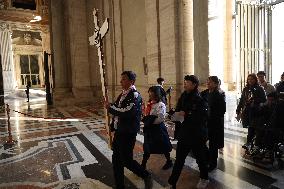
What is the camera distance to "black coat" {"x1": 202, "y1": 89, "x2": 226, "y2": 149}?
4.65 metres

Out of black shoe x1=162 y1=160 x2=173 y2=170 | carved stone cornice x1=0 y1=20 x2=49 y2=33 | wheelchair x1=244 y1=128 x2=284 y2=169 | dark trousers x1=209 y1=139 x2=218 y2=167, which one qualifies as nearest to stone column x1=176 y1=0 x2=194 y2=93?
wheelchair x1=244 y1=128 x2=284 y2=169

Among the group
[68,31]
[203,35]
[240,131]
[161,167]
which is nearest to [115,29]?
[68,31]

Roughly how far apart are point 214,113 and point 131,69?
32.5 ft

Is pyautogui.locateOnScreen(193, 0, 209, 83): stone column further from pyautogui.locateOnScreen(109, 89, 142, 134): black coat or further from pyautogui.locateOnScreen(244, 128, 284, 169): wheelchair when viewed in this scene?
pyautogui.locateOnScreen(109, 89, 142, 134): black coat

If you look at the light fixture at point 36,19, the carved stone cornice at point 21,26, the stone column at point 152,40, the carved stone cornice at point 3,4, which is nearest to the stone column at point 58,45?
the light fixture at point 36,19

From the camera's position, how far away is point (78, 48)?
18.5 m

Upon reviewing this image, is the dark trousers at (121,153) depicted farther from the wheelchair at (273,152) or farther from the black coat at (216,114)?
the wheelchair at (273,152)

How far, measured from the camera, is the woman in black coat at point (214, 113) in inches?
183

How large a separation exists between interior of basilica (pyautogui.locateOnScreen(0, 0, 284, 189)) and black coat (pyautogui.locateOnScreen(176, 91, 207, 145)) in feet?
2.91

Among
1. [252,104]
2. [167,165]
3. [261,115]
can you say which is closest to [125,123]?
[167,165]

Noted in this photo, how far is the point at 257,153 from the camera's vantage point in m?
5.15

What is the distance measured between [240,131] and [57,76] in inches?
560

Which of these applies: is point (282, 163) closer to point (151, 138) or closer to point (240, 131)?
point (151, 138)

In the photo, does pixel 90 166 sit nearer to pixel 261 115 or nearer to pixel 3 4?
pixel 261 115
